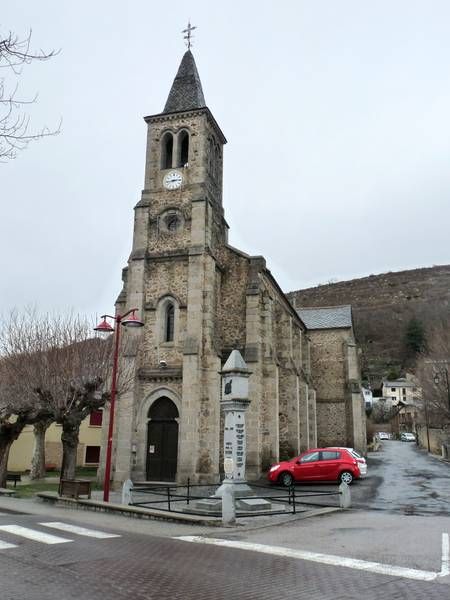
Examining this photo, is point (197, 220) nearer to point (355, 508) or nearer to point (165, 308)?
point (165, 308)

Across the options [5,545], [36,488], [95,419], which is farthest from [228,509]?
[95,419]

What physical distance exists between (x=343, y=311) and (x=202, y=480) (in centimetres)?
2636

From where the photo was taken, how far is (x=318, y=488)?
21.5 meters

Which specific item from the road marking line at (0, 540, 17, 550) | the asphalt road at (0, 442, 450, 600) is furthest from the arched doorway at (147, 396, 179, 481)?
the road marking line at (0, 540, 17, 550)

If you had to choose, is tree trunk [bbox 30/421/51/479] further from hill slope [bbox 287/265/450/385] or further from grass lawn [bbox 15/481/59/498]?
hill slope [bbox 287/265/450/385]

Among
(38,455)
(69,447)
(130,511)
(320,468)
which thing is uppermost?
(69,447)

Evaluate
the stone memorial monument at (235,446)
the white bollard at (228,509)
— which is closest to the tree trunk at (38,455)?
the stone memorial monument at (235,446)

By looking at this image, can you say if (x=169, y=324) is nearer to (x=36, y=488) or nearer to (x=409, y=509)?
(x=36, y=488)

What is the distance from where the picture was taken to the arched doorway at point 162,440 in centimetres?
2283

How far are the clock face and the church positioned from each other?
54 millimetres

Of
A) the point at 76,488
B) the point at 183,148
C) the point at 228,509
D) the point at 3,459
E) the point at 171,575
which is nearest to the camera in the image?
the point at 171,575

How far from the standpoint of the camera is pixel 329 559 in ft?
27.8

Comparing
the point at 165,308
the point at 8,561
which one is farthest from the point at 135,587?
the point at 165,308

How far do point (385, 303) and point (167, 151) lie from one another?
433 ft
